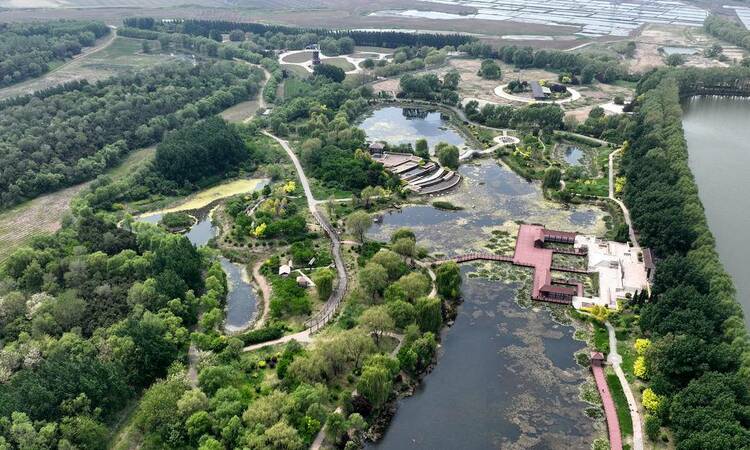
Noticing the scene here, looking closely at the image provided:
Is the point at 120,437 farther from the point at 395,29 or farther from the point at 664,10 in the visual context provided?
the point at 664,10

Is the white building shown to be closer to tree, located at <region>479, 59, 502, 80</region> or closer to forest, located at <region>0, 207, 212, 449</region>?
forest, located at <region>0, 207, 212, 449</region>

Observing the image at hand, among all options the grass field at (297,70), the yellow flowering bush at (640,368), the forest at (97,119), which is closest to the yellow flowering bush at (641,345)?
the yellow flowering bush at (640,368)

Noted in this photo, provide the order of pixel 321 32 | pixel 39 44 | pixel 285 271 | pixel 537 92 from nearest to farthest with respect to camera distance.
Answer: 1. pixel 285 271
2. pixel 537 92
3. pixel 39 44
4. pixel 321 32

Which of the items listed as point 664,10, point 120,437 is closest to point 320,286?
point 120,437

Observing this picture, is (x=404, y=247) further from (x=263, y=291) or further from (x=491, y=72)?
(x=491, y=72)

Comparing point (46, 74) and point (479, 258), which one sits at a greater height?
point (46, 74)

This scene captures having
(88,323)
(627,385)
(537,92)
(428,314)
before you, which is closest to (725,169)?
(537,92)
